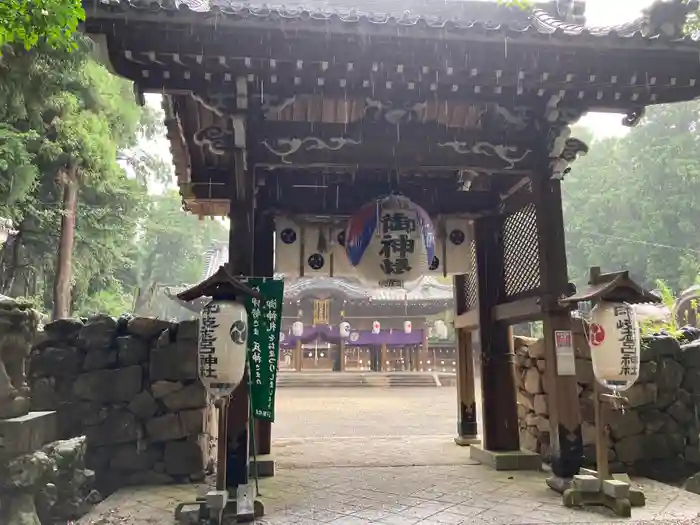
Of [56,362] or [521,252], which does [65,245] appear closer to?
[56,362]

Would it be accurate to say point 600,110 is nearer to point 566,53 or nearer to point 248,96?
point 566,53

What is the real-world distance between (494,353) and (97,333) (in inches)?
215

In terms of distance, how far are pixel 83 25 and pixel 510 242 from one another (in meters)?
5.88

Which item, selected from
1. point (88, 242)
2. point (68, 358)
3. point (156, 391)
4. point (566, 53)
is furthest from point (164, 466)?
point (88, 242)

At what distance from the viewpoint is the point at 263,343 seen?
5.69 metres

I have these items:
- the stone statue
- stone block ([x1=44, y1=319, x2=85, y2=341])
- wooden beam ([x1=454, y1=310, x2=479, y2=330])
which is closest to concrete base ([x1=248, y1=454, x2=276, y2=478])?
the stone statue

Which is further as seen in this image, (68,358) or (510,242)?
(510,242)

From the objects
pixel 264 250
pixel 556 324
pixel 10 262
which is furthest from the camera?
pixel 10 262

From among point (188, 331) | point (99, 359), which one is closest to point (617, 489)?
point (188, 331)

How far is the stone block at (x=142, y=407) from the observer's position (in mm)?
6754

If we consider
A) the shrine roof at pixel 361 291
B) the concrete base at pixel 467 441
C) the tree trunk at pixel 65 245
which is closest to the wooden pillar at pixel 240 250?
the concrete base at pixel 467 441

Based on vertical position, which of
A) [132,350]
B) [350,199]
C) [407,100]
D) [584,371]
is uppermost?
[407,100]

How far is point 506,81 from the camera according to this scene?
18.9ft

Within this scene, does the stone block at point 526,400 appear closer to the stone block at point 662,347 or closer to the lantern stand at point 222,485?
the stone block at point 662,347
